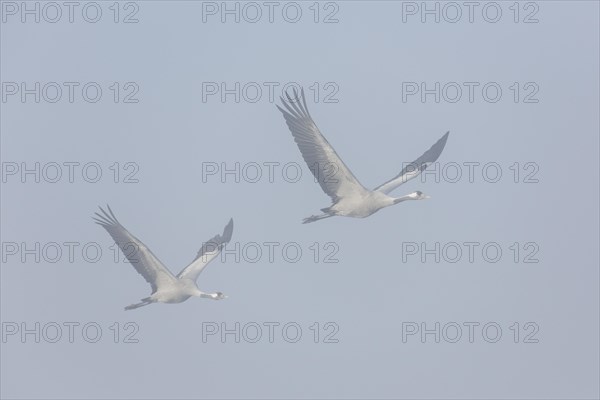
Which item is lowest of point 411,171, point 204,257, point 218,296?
point 218,296

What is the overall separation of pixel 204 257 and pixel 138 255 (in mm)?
3566

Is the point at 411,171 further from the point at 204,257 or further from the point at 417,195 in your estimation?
the point at 204,257

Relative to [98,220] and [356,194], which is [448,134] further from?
[98,220]

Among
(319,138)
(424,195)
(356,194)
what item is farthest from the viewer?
(424,195)

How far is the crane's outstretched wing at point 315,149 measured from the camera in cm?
3522

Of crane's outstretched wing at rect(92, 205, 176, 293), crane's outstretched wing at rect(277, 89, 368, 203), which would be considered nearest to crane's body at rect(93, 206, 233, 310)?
crane's outstretched wing at rect(92, 205, 176, 293)

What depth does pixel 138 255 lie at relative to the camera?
38.3m

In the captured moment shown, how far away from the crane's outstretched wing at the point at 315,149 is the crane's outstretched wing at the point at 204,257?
230 inches

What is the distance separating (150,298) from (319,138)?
7780mm

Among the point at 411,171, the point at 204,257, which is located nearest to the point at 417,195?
the point at 411,171

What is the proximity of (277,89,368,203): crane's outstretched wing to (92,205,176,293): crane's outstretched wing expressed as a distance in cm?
500

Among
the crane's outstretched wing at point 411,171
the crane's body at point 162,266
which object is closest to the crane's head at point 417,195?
the crane's outstretched wing at point 411,171

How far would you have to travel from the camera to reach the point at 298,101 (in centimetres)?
3522

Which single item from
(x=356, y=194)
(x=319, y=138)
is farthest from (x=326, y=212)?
(x=319, y=138)
